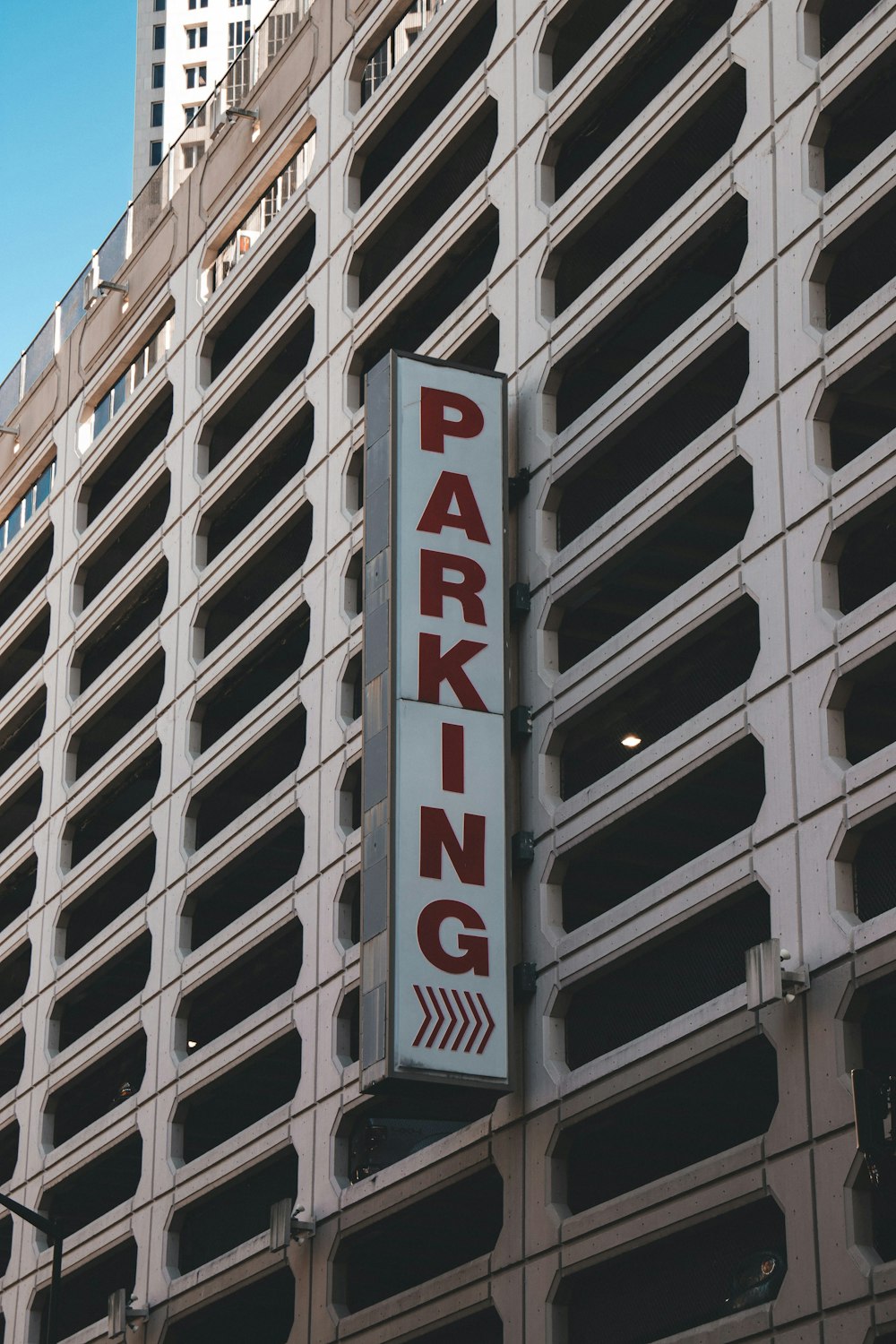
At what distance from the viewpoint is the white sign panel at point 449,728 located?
33031 millimetres

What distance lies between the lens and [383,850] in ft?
111

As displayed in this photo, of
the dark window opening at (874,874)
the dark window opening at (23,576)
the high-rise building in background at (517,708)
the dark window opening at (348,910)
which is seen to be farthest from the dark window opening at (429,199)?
the dark window opening at (23,576)

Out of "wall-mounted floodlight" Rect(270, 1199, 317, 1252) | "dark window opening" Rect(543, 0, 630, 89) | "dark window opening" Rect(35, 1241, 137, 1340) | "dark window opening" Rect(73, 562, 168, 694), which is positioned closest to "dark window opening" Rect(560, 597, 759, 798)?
"wall-mounted floodlight" Rect(270, 1199, 317, 1252)

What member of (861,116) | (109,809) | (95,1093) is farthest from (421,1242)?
(861,116)

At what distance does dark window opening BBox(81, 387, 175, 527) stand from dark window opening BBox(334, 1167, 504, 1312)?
23729 millimetres

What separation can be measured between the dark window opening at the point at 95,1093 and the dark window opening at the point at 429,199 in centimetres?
1892

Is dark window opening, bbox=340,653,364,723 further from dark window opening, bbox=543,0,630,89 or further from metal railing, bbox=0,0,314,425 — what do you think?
metal railing, bbox=0,0,314,425

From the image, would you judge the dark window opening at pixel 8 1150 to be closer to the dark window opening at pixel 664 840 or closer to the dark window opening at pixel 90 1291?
the dark window opening at pixel 90 1291

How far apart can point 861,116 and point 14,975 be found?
36.4 meters

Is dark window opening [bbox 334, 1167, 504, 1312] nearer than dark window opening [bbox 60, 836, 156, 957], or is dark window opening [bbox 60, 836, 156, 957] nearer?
dark window opening [bbox 334, 1167, 504, 1312]

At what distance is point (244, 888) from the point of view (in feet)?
170

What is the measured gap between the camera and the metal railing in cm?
5322

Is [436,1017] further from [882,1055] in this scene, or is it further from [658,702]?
[658,702]

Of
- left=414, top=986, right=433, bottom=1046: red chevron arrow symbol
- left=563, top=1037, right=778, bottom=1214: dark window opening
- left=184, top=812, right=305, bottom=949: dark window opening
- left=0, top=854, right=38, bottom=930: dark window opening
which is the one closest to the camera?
left=414, top=986, right=433, bottom=1046: red chevron arrow symbol
